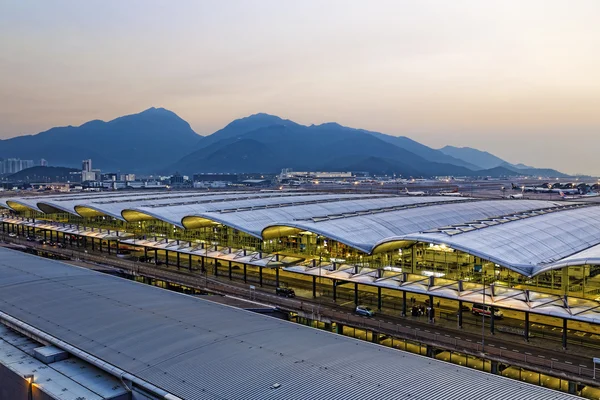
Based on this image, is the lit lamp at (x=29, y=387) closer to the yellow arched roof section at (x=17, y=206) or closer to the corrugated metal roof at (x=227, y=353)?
the corrugated metal roof at (x=227, y=353)

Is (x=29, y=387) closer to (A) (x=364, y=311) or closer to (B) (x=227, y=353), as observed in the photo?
(B) (x=227, y=353)

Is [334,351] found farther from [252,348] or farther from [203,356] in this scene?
[203,356]

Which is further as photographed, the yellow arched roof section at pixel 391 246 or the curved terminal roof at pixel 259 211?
the curved terminal roof at pixel 259 211

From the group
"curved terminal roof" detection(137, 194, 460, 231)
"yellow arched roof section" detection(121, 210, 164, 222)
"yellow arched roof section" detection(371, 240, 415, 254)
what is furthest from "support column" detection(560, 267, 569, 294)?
"yellow arched roof section" detection(121, 210, 164, 222)

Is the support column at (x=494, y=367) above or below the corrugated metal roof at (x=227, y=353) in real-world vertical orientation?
below

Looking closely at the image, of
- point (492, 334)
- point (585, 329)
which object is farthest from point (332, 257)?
point (585, 329)

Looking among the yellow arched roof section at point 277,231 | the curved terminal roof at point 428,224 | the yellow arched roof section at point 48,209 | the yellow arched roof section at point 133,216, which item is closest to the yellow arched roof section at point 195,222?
the curved terminal roof at point 428,224
